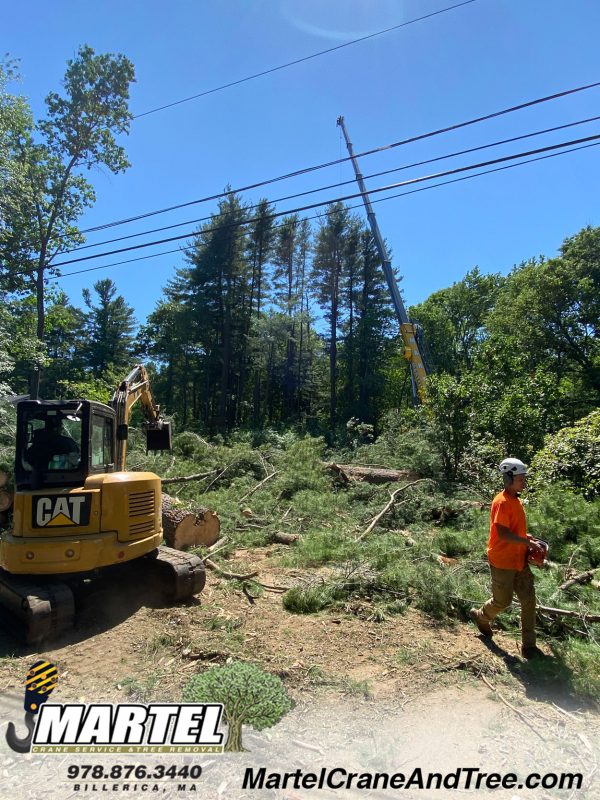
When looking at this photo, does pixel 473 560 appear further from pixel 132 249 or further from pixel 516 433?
pixel 132 249

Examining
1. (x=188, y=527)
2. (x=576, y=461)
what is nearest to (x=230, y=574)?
(x=188, y=527)

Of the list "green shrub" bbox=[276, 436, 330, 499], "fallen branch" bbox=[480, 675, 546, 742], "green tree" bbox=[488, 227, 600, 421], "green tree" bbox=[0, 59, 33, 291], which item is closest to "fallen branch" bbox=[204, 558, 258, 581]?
"fallen branch" bbox=[480, 675, 546, 742]

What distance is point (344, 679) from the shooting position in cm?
424

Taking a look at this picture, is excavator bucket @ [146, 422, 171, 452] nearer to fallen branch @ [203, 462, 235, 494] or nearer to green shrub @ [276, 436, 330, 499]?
green shrub @ [276, 436, 330, 499]

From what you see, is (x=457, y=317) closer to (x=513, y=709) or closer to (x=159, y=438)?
(x=159, y=438)

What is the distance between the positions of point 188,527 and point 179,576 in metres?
2.40

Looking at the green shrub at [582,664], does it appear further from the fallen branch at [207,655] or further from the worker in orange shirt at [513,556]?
the fallen branch at [207,655]

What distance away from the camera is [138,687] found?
13.5 ft

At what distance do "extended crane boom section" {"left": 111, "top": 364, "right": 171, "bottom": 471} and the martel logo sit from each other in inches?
48.1

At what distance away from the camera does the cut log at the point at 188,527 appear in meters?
8.12

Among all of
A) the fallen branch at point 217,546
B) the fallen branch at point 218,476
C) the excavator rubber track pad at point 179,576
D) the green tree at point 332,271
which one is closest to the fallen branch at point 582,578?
the excavator rubber track pad at point 179,576

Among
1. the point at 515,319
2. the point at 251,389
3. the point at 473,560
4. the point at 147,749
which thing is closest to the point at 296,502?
the point at 473,560

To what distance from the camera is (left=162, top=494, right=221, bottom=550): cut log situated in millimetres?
8125

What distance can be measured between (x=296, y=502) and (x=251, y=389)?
28138 mm
